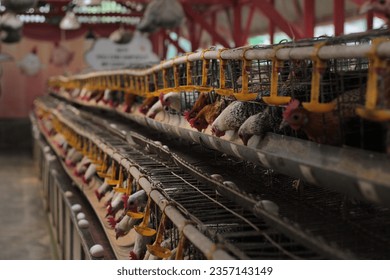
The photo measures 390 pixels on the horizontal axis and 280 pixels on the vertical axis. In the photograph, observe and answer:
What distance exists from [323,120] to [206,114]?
3.93 feet

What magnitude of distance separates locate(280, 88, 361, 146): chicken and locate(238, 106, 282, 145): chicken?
0.39 metres

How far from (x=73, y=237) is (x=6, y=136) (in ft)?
43.1

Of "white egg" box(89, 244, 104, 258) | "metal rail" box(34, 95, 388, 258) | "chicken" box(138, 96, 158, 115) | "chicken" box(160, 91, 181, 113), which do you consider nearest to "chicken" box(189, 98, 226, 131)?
"metal rail" box(34, 95, 388, 258)

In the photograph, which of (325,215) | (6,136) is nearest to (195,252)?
(325,215)

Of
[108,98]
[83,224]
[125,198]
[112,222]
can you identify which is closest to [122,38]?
[108,98]

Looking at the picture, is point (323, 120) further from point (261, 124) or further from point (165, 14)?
point (165, 14)

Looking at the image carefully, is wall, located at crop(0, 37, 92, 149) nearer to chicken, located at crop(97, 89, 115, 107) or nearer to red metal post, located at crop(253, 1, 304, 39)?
red metal post, located at crop(253, 1, 304, 39)

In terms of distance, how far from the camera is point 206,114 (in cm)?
342

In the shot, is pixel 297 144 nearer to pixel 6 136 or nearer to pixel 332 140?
pixel 332 140

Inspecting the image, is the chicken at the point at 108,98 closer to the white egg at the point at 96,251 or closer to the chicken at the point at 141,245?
the white egg at the point at 96,251

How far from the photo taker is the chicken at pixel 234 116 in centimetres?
298

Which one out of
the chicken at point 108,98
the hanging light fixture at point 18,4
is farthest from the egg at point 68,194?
the hanging light fixture at point 18,4
